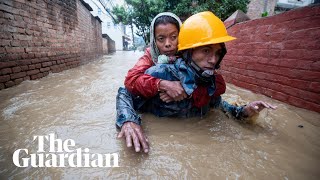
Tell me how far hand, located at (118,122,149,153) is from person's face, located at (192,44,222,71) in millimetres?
829

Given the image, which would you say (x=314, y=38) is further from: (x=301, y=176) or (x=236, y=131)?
(x=301, y=176)

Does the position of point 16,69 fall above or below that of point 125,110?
above

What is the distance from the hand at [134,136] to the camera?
1.40m

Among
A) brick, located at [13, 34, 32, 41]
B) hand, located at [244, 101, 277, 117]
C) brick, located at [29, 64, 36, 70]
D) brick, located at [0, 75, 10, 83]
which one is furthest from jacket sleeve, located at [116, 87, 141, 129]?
brick, located at [29, 64, 36, 70]

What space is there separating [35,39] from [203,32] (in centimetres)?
426

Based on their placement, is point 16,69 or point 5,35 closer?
point 5,35

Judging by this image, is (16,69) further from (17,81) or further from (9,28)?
(9,28)

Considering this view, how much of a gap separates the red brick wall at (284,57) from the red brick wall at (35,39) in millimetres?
4364

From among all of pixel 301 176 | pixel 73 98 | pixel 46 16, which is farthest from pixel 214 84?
pixel 46 16

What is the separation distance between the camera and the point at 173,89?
1774 mm

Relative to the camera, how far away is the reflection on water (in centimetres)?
126

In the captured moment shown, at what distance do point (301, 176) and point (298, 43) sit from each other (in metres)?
2.01

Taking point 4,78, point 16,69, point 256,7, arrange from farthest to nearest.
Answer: point 256,7, point 16,69, point 4,78

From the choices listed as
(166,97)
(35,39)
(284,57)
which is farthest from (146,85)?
(35,39)
